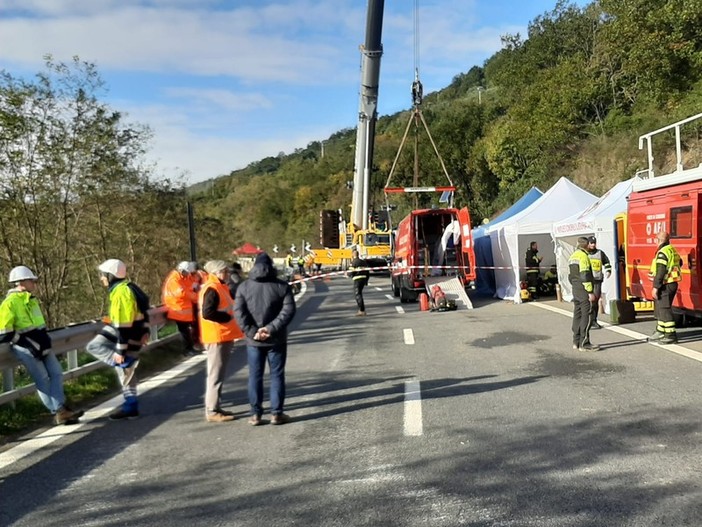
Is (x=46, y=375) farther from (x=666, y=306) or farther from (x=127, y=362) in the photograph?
(x=666, y=306)

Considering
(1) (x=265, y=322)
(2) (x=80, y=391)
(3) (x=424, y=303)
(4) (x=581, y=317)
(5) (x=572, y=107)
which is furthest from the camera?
(5) (x=572, y=107)

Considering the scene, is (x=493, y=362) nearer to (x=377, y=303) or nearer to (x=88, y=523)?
(x=88, y=523)

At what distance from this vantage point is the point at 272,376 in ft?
21.6

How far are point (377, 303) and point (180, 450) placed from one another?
52.3 feet

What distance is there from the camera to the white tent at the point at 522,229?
1914cm

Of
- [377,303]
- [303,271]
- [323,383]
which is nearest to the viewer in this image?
[323,383]

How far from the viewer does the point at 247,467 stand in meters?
5.28

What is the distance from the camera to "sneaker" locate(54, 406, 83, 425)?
6.83 meters

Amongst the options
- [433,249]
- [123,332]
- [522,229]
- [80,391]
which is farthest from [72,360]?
[433,249]

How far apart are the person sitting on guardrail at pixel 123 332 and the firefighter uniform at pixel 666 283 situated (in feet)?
24.6

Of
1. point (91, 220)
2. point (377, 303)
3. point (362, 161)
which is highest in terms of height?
point (362, 161)

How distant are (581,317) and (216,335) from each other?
6.16 m

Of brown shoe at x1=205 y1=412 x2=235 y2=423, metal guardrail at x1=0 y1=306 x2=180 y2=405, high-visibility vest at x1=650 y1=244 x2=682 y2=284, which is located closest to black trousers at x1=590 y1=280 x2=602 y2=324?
high-visibility vest at x1=650 y1=244 x2=682 y2=284

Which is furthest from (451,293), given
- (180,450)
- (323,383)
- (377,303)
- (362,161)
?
(180,450)
